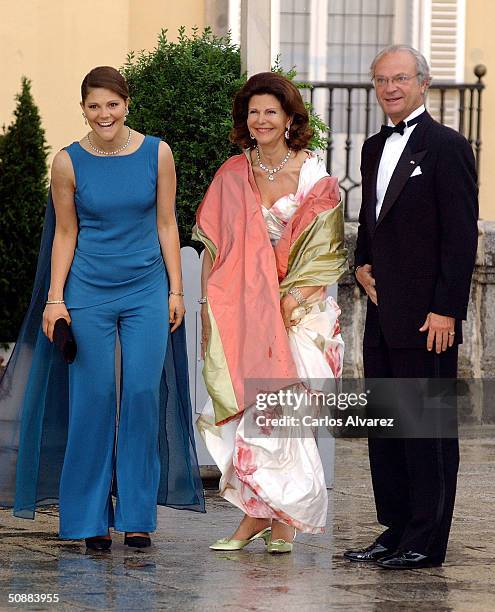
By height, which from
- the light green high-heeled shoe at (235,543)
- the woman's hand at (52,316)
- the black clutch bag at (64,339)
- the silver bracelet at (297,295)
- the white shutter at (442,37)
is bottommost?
the light green high-heeled shoe at (235,543)

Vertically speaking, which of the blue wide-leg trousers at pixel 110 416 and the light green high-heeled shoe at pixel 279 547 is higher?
the blue wide-leg trousers at pixel 110 416

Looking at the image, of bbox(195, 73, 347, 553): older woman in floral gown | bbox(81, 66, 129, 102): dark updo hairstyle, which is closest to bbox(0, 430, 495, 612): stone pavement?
bbox(195, 73, 347, 553): older woman in floral gown

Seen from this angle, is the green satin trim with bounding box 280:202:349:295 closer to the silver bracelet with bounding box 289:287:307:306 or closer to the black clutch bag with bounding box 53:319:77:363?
the silver bracelet with bounding box 289:287:307:306

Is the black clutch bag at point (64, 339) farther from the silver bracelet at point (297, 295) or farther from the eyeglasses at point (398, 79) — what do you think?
the eyeglasses at point (398, 79)

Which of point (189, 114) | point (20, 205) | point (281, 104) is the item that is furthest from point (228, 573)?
point (20, 205)

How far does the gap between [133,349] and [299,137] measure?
3.34 feet

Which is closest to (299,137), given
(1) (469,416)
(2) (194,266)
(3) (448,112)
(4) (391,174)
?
(4) (391,174)

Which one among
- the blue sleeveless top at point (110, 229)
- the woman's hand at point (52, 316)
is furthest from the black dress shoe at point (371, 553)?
the woman's hand at point (52, 316)

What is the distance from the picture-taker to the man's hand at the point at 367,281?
19.1ft

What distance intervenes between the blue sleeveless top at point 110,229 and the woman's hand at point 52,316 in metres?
0.04

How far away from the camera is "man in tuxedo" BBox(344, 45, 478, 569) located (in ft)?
18.2

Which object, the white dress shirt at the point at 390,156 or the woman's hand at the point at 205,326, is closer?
the white dress shirt at the point at 390,156

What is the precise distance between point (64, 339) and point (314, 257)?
0.98 metres

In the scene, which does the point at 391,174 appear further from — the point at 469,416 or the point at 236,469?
the point at 469,416
